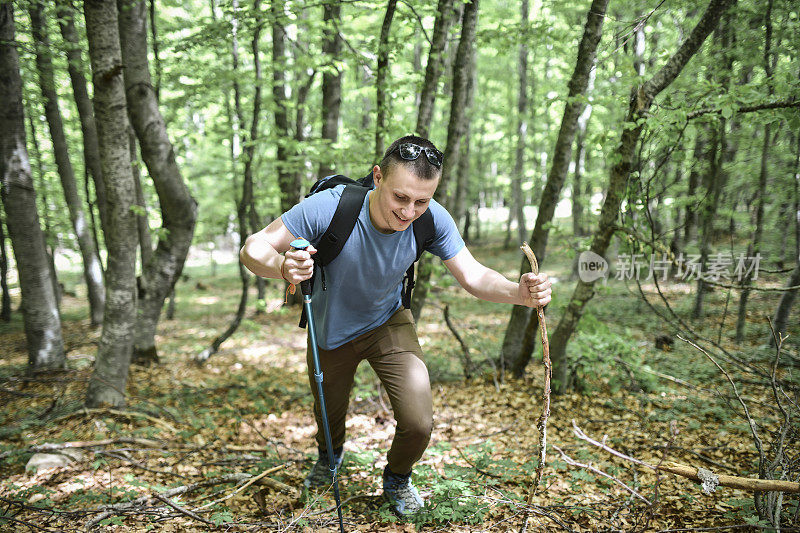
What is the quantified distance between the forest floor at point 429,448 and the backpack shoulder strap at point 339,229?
1.62 meters

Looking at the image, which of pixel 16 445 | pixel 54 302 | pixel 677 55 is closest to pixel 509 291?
pixel 677 55

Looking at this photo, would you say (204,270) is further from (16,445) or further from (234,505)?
(234,505)

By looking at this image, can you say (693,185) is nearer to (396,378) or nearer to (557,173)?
(557,173)

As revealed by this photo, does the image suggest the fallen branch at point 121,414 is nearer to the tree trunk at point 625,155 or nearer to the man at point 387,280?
the man at point 387,280

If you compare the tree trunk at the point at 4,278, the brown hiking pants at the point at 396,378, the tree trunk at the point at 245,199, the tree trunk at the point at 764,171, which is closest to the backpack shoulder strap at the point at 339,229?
the brown hiking pants at the point at 396,378

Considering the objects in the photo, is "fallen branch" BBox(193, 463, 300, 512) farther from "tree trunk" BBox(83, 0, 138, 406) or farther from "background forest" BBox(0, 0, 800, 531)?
"tree trunk" BBox(83, 0, 138, 406)

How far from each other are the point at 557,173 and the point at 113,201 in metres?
5.06

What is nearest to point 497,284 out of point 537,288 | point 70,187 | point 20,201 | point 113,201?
point 537,288

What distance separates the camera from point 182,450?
14.3 ft

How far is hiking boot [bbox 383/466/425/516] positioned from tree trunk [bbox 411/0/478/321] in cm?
292

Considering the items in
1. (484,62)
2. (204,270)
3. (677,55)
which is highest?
(484,62)

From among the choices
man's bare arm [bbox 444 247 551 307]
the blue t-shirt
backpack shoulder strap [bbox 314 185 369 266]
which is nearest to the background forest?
man's bare arm [bbox 444 247 551 307]

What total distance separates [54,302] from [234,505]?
5.54 meters

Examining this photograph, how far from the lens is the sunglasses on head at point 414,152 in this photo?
102 inches
